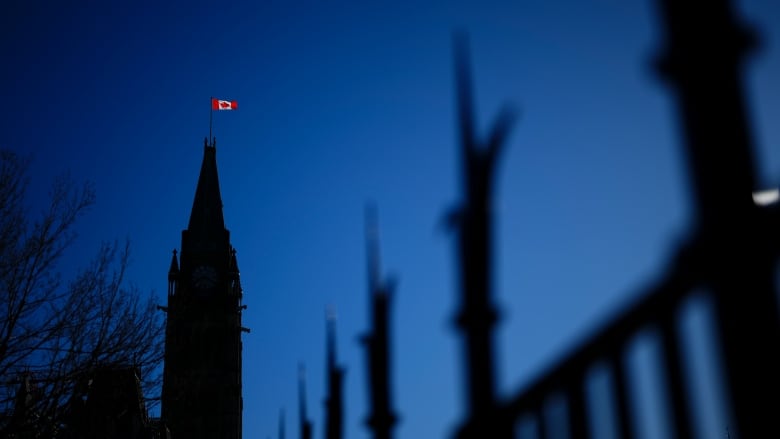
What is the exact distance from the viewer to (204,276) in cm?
6525

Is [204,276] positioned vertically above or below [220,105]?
below

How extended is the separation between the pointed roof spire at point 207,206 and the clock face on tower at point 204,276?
3.34 metres

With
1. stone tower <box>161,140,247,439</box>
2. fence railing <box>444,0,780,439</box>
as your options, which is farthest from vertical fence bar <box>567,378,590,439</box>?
stone tower <box>161,140,247,439</box>

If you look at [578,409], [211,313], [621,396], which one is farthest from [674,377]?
[211,313]

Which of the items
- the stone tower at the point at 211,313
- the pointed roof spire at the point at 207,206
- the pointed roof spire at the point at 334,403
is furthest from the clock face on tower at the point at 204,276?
the pointed roof spire at the point at 334,403

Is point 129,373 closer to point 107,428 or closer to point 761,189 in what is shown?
point 107,428

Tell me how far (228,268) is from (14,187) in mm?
52433

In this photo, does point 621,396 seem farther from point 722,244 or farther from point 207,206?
point 207,206

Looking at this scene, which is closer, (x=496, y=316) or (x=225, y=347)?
(x=496, y=316)

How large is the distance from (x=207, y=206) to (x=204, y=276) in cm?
630

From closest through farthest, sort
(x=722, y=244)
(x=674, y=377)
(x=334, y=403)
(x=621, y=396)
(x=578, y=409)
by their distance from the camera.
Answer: (x=722, y=244) < (x=674, y=377) < (x=621, y=396) < (x=578, y=409) < (x=334, y=403)

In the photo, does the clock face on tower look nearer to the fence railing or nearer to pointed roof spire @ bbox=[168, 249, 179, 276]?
pointed roof spire @ bbox=[168, 249, 179, 276]

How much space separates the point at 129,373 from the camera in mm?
14703

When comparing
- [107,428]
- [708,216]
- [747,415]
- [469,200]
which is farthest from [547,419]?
[107,428]
